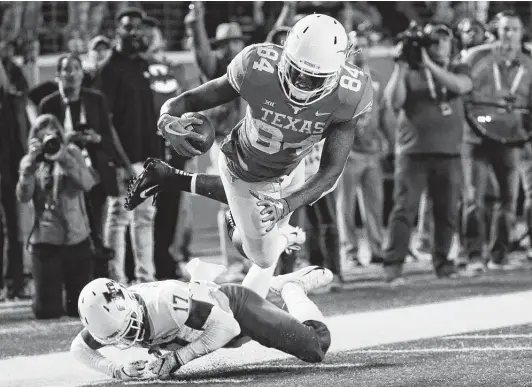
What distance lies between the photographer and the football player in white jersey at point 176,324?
548cm

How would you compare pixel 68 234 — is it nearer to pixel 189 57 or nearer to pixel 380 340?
pixel 380 340

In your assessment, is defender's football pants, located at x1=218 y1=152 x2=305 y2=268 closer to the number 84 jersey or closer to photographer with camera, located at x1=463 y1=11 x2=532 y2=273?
the number 84 jersey

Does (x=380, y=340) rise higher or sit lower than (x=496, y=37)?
lower

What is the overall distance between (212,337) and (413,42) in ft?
14.5

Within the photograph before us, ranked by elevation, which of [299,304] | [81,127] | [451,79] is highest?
[451,79]

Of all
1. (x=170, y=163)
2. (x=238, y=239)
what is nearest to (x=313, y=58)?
(x=238, y=239)

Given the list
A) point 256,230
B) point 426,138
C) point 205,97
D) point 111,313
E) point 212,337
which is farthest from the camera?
point 426,138

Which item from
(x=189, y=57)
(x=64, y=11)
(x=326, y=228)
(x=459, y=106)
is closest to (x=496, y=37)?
(x=459, y=106)

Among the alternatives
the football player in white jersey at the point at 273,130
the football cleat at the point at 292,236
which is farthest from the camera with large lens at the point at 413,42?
the football cleat at the point at 292,236

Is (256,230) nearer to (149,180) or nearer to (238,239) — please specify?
(238,239)

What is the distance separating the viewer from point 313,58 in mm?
5586

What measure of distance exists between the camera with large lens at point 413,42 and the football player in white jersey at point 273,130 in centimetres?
311

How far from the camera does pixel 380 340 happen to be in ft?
22.4

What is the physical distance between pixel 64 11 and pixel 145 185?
7.42 meters
